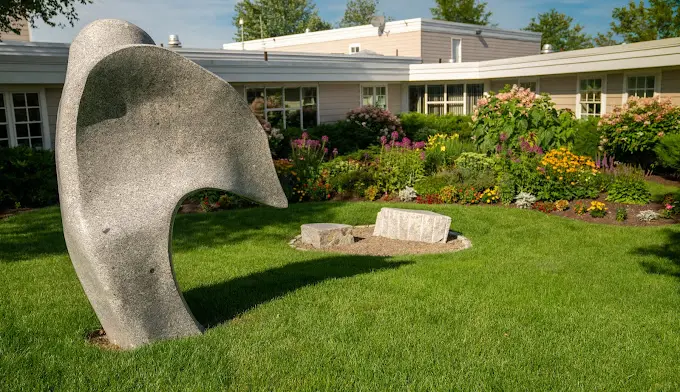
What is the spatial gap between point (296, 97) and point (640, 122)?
11341mm

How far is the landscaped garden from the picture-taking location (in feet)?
14.5

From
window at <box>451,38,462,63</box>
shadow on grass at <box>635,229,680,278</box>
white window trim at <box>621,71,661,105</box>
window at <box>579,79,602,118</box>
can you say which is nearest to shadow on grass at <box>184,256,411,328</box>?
shadow on grass at <box>635,229,680,278</box>

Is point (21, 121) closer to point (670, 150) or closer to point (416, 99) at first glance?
point (670, 150)

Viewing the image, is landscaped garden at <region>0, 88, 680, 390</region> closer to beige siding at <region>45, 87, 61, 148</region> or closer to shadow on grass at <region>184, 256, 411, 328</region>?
shadow on grass at <region>184, 256, 411, 328</region>

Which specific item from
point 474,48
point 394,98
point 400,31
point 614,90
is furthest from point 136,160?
point 474,48

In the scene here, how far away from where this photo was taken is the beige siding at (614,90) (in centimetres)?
1839

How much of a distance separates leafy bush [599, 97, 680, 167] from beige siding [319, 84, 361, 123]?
32.7ft

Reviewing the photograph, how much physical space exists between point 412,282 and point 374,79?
58.5ft

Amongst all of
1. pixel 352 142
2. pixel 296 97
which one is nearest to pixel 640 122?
pixel 352 142

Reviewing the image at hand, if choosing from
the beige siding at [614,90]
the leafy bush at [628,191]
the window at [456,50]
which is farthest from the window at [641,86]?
the window at [456,50]

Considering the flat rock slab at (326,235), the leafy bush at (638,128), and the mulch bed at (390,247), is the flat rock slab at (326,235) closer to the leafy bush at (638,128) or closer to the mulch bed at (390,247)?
the mulch bed at (390,247)

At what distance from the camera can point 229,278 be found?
720 cm

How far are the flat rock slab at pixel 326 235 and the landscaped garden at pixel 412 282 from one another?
53cm

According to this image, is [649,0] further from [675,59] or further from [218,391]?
[218,391]
